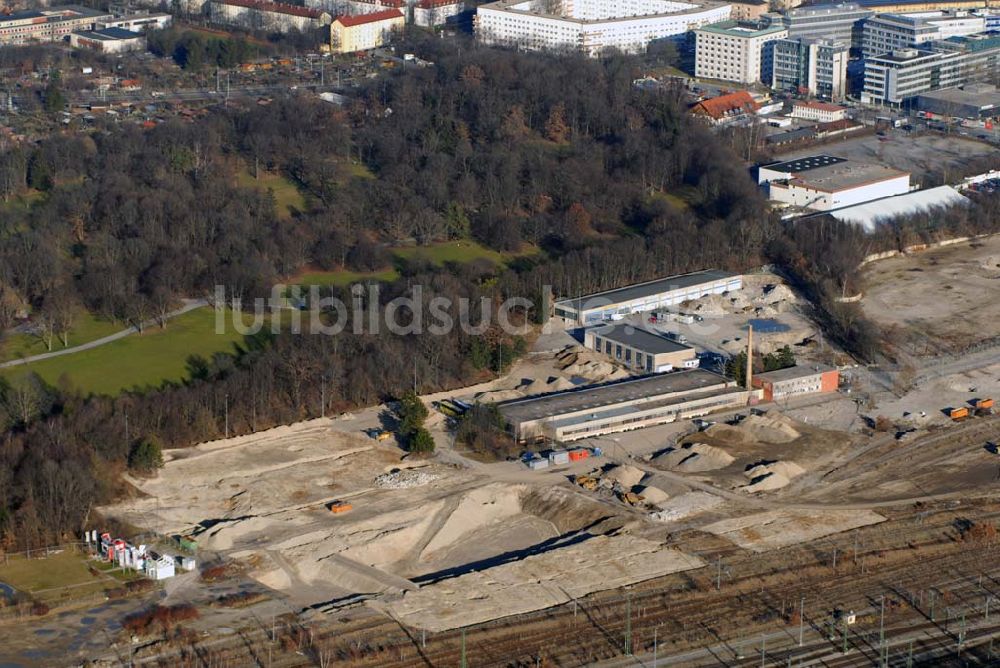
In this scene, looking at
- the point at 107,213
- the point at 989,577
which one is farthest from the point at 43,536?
the point at 107,213

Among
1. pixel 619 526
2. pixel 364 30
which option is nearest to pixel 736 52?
pixel 364 30

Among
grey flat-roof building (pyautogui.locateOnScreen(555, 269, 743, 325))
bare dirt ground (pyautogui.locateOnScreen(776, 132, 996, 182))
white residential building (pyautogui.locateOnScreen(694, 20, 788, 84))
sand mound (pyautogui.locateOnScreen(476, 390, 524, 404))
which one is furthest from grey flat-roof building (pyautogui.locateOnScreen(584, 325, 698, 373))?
white residential building (pyautogui.locateOnScreen(694, 20, 788, 84))

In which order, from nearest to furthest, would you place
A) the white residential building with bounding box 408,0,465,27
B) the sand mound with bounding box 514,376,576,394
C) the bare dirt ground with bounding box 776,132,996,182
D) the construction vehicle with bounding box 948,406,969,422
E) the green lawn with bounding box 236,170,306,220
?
the construction vehicle with bounding box 948,406,969,422 → the sand mound with bounding box 514,376,576,394 → the green lawn with bounding box 236,170,306,220 → the bare dirt ground with bounding box 776,132,996,182 → the white residential building with bounding box 408,0,465,27

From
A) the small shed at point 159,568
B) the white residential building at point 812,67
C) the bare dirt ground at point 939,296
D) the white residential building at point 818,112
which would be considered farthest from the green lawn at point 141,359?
the white residential building at point 812,67

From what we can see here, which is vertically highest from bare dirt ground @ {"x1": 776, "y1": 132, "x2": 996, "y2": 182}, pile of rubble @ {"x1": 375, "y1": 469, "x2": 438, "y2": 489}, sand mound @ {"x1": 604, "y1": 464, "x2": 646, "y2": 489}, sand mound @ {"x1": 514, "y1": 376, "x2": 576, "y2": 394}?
pile of rubble @ {"x1": 375, "y1": 469, "x2": 438, "y2": 489}

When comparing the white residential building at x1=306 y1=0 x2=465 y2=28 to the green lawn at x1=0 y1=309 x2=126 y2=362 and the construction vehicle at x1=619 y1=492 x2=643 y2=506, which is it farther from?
the construction vehicle at x1=619 y1=492 x2=643 y2=506

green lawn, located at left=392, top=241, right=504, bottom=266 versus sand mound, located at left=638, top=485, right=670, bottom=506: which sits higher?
sand mound, located at left=638, top=485, right=670, bottom=506

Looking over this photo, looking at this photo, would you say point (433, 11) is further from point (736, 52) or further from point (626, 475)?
point (626, 475)
